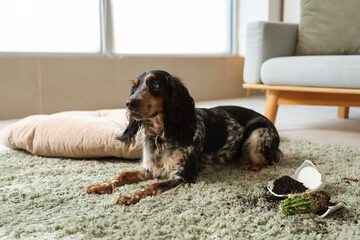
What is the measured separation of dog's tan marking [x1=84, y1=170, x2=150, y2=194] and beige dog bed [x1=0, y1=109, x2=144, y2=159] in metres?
0.36

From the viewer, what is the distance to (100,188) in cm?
180

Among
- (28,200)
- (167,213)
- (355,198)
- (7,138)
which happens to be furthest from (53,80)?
(355,198)

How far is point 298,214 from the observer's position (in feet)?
4.87

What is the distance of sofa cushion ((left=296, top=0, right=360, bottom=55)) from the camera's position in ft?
11.7

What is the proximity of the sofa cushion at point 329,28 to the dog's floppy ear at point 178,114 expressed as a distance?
2.25 metres

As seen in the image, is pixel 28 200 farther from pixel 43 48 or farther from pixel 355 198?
pixel 43 48

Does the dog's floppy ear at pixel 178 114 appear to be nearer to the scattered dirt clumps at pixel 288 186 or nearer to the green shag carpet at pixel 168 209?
the green shag carpet at pixel 168 209

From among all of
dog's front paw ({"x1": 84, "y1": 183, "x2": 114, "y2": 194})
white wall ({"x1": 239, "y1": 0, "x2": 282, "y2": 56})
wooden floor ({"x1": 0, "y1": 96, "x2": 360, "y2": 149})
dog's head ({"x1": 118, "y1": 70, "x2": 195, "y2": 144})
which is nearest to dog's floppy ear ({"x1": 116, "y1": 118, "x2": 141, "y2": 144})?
A: dog's head ({"x1": 118, "y1": 70, "x2": 195, "y2": 144})

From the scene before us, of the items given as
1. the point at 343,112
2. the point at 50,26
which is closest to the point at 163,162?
the point at 343,112

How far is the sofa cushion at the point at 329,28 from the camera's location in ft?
11.7

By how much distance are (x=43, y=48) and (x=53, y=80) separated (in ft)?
1.40

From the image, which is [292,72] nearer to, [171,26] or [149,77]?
[149,77]

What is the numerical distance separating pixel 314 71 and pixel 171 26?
133 inches

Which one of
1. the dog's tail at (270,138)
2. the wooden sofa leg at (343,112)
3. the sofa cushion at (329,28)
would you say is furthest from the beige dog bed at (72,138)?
the wooden sofa leg at (343,112)
